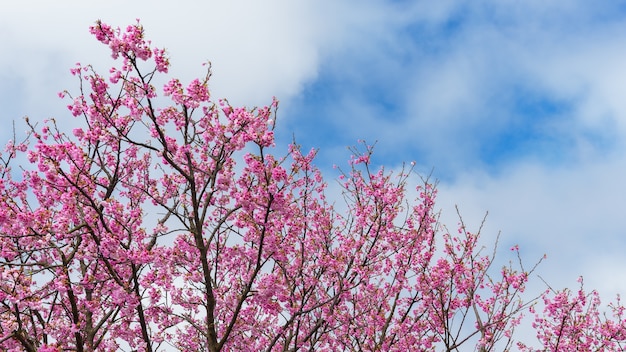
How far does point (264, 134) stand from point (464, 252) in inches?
272

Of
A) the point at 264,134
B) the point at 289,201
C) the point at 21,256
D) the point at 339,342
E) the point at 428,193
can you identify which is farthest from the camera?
the point at 428,193

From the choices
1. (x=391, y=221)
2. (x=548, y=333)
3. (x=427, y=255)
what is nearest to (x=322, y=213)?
(x=391, y=221)

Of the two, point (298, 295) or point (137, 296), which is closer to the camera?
point (137, 296)

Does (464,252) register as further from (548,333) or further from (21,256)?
(21,256)

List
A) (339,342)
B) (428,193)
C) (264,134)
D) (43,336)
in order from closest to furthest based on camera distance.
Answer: (264,134) → (43,336) → (339,342) → (428,193)

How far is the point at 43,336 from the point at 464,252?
9.60 m

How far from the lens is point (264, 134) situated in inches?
360

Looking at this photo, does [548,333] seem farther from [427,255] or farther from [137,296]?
[137,296]

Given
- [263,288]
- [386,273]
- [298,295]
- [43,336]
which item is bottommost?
[43,336]

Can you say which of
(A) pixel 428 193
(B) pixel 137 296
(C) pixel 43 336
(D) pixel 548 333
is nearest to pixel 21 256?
(C) pixel 43 336

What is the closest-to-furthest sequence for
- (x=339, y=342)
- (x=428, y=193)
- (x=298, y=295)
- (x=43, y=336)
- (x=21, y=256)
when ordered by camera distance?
(x=21, y=256)
(x=43, y=336)
(x=298, y=295)
(x=339, y=342)
(x=428, y=193)

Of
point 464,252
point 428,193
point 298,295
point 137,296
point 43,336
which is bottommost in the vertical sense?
point 43,336

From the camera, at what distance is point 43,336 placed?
11461 mm

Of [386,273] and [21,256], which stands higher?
[386,273]
